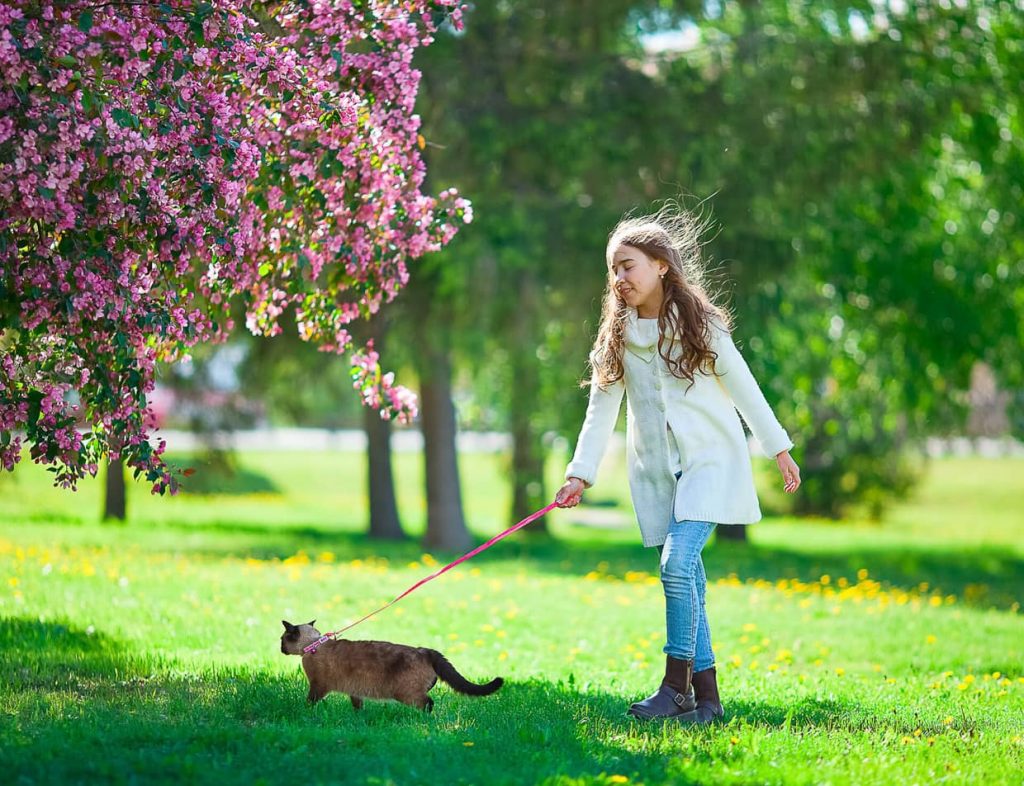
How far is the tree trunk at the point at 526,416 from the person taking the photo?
1442 centimetres

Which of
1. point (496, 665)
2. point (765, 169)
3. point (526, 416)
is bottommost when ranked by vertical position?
point (496, 665)

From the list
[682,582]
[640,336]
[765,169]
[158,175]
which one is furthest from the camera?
[765,169]

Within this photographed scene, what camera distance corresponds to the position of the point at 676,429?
17.9ft

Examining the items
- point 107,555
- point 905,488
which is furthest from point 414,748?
point 905,488

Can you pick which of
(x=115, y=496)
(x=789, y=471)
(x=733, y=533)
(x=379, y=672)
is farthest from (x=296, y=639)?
(x=733, y=533)

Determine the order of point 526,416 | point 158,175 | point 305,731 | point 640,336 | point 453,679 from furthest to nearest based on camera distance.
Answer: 1. point 526,416
2. point 640,336
3. point 453,679
4. point 158,175
5. point 305,731

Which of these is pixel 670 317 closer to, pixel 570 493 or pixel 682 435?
pixel 682 435

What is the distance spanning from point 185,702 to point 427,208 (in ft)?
9.19

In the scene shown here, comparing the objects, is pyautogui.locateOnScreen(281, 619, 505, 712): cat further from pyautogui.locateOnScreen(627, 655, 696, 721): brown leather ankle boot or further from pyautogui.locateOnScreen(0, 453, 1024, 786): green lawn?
pyautogui.locateOnScreen(627, 655, 696, 721): brown leather ankle boot

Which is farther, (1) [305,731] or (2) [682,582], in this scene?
(2) [682,582]

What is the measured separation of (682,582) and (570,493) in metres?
0.61

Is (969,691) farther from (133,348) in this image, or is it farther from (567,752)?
(133,348)

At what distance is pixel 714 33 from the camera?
18.8 meters

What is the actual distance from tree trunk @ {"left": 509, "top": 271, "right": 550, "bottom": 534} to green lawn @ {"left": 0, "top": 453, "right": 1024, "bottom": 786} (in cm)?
184
